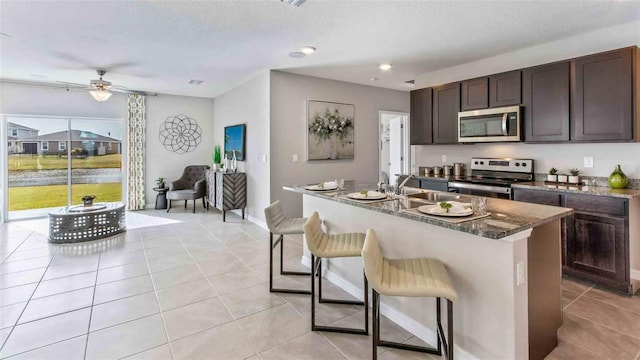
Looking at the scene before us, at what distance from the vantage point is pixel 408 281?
5.65ft

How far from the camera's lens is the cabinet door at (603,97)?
116 inches

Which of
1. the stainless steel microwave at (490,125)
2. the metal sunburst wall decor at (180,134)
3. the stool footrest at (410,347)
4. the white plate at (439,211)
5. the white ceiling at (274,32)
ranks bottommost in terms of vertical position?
the stool footrest at (410,347)

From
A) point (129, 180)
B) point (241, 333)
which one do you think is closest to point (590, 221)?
point (241, 333)

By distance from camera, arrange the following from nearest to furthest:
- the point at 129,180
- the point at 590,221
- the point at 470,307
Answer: the point at 470,307 → the point at 590,221 → the point at 129,180

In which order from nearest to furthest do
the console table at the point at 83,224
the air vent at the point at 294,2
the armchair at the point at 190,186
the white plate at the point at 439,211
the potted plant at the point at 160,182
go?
the white plate at the point at 439,211 < the air vent at the point at 294,2 < the console table at the point at 83,224 < the armchair at the point at 190,186 < the potted plant at the point at 160,182

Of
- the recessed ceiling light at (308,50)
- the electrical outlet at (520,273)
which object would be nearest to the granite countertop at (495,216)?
the electrical outlet at (520,273)

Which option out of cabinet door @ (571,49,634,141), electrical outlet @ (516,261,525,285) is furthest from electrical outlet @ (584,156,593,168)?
electrical outlet @ (516,261,525,285)

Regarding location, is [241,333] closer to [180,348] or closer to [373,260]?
[180,348]

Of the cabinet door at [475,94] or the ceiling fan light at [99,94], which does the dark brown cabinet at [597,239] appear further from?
the ceiling fan light at [99,94]

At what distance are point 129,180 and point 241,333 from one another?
591 cm

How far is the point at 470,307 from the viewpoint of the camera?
1.84 meters

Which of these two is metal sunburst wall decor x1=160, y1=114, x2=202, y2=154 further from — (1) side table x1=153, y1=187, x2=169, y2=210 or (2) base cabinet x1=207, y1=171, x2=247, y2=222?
(2) base cabinet x1=207, y1=171, x2=247, y2=222

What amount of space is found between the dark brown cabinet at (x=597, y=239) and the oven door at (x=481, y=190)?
42 cm

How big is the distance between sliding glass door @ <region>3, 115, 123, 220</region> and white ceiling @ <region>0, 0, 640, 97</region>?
1.45 metres
